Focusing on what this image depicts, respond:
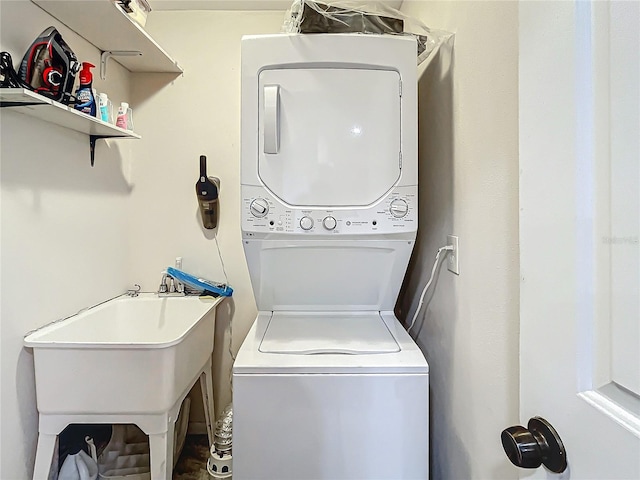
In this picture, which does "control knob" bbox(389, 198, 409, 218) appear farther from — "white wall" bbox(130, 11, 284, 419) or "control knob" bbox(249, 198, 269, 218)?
"white wall" bbox(130, 11, 284, 419)

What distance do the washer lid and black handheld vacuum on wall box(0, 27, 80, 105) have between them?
114 centimetres

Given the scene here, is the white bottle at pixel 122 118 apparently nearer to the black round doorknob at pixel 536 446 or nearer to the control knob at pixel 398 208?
the control knob at pixel 398 208

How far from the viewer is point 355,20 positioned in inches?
58.1

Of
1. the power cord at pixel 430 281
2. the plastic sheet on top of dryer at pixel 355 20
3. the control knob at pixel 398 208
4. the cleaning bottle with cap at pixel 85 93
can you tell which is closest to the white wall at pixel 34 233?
the cleaning bottle with cap at pixel 85 93

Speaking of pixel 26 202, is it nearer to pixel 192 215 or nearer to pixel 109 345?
pixel 109 345

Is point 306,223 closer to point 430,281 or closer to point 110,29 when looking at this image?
point 430,281

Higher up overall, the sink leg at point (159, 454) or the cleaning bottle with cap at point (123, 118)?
the cleaning bottle with cap at point (123, 118)

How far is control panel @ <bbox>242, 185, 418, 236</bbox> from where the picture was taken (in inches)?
56.9

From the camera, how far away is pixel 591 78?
19.2 inches

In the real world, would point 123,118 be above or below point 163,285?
above

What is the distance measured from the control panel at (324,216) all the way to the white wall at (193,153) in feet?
2.75

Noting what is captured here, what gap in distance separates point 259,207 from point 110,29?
1.10m

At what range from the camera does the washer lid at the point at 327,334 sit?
1.35 metres

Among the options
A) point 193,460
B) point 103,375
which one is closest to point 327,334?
point 103,375
